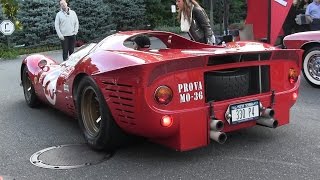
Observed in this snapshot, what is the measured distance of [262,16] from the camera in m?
11.9

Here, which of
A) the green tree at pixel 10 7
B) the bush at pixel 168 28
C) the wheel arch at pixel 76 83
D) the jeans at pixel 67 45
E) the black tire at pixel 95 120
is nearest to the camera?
the black tire at pixel 95 120

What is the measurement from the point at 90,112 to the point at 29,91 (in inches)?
98.7

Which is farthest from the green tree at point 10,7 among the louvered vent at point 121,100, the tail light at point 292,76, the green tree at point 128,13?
the tail light at point 292,76

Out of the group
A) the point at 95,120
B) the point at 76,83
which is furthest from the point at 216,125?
the point at 76,83

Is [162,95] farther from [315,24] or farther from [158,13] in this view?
[158,13]

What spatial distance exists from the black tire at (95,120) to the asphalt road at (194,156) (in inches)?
7.6

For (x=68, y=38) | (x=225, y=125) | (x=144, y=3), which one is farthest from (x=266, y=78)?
(x=144, y=3)

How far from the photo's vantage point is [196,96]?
395 centimetres

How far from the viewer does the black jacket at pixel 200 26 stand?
6400 mm

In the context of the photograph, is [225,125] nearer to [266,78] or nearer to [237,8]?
[266,78]

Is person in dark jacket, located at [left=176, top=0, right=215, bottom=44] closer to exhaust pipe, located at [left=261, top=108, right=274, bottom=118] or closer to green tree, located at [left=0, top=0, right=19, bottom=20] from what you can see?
exhaust pipe, located at [left=261, top=108, right=274, bottom=118]

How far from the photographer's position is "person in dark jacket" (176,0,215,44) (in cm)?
639

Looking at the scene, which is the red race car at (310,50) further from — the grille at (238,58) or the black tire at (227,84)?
the black tire at (227,84)

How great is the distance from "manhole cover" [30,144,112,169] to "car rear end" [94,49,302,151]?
50 cm
